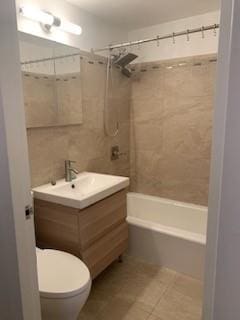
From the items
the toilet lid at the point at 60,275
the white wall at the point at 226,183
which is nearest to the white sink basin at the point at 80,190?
the toilet lid at the point at 60,275

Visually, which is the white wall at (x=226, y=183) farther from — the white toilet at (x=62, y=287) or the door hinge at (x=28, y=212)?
the white toilet at (x=62, y=287)

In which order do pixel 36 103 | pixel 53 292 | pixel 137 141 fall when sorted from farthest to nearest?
1. pixel 137 141
2. pixel 36 103
3. pixel 53 292

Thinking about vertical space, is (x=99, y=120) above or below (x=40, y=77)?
below

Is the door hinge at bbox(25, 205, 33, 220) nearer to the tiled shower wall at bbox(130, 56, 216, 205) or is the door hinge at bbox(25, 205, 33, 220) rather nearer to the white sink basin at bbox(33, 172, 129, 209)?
the white sink basin at bbox(33, 172, 129, 209)

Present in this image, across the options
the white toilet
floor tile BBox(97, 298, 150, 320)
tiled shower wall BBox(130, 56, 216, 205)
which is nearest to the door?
the white toilet

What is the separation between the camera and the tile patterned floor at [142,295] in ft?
5.87

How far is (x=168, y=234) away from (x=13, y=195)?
162 cm

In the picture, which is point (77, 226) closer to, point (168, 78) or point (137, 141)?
point (137, 141)

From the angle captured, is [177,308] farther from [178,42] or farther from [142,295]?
[178,42]

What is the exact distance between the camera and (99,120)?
2568 mm

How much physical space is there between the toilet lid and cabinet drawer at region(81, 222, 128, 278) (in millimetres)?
194

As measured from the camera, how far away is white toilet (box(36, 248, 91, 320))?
1.37 metres

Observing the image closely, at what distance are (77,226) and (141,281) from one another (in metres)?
0.85

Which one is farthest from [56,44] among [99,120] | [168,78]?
[168,78]
